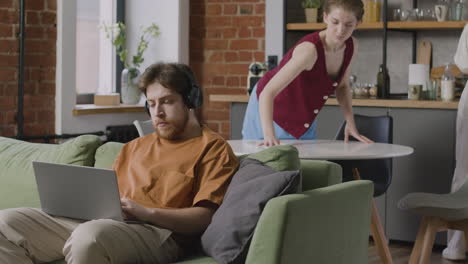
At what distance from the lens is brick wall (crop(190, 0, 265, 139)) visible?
21.0 feet

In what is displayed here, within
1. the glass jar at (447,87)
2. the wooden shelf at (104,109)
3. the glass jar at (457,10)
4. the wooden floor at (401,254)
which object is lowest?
the wooden floor at (401,254)

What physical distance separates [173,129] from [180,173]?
6.9 inches

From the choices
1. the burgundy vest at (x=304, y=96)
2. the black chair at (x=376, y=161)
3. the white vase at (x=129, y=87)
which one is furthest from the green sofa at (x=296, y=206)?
the white vase at (x=129, y=87)

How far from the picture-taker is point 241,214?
8.82 ft

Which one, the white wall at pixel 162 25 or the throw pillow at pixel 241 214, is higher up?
the white wall at pixel 162 25

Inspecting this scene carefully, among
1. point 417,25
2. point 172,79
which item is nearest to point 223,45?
point 417,25

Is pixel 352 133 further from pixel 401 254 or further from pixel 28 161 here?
pixel 28 161

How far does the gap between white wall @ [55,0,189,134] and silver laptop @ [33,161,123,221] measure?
277 centimetres

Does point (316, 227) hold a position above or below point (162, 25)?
below

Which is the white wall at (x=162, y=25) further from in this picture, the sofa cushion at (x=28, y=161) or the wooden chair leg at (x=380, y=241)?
the sofa cushion at (x=28, y=161)

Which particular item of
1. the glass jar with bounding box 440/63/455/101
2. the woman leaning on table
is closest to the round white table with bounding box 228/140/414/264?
the woman leaning on table

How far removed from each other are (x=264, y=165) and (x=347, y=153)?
0.88 meters

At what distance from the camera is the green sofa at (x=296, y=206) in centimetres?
250

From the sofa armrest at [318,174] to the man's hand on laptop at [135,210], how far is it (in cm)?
60
